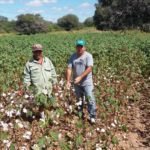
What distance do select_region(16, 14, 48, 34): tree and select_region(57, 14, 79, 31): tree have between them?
15.2 m

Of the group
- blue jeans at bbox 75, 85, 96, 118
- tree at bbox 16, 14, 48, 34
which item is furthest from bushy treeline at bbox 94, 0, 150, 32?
blue jeans at bbox 75, 85, 96, 118

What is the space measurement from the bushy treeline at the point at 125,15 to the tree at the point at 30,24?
16.2 m

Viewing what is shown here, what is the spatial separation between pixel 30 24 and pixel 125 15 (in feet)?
79.1

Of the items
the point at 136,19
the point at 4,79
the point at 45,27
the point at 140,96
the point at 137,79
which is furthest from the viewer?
the point at 45,27

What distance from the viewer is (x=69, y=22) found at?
9125 centimetres

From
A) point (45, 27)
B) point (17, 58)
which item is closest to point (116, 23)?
point (45, 27)

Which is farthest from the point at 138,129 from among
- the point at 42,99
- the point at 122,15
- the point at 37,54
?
the point at 122,15

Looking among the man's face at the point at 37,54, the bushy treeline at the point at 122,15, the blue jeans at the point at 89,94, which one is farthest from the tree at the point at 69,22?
the man's face at the point at 37,54

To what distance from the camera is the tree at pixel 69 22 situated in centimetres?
9056

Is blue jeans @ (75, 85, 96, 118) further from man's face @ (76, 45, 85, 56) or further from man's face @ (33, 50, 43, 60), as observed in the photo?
man's face @ (33, 50, 43, 60)

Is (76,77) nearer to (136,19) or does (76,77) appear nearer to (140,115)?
(140,115)

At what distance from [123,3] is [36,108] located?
4921cm

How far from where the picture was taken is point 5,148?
14.9 ft

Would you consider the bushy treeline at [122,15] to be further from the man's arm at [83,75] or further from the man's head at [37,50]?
the man's head at [37,50]
